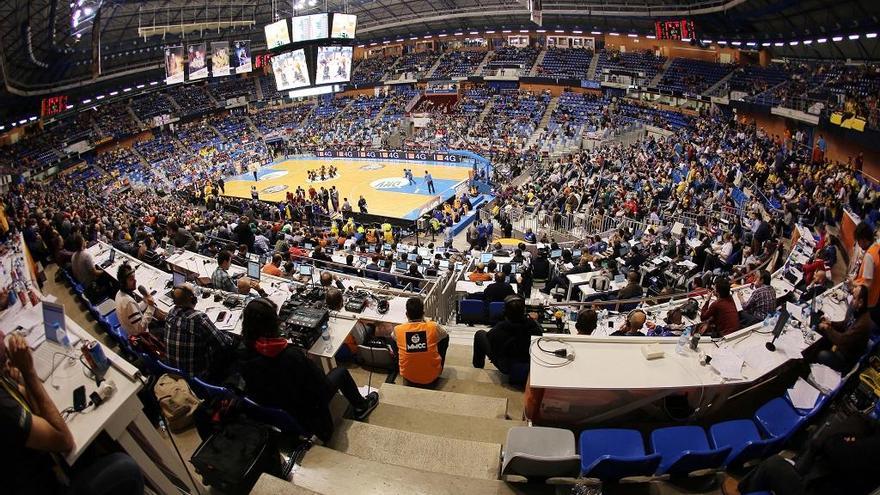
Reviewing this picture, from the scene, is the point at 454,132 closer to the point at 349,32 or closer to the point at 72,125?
the point at 349,32

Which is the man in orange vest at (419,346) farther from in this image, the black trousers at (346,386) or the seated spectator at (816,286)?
the seated spectator at (816,286)

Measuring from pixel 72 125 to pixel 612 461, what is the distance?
57.0 meters

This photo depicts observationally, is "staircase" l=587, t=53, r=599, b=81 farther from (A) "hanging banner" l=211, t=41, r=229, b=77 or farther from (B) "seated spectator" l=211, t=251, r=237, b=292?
(B) "seated spectator" l=211, t=251, r=237, b=292

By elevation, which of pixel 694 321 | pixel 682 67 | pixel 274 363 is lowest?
pixel 694 321

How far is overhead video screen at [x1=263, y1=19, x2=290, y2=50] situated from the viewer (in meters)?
25.6

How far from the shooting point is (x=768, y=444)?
4.21 metres

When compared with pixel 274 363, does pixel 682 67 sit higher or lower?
higher

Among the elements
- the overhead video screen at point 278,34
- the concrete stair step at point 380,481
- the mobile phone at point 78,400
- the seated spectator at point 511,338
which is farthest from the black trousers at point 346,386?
the overhead video screen at point 278,34

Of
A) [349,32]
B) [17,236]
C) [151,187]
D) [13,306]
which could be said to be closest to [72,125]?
[151,187]

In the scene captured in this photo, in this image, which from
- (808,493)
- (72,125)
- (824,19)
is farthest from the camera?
(72,125)

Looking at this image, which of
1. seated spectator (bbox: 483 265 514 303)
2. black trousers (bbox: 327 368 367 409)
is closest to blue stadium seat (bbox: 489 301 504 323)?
seated spectator (bbox: 483 265 514 303)

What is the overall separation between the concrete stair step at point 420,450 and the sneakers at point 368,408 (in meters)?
0.40

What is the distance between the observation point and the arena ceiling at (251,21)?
76.8 feet

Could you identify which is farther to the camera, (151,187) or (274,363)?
(151,187)
